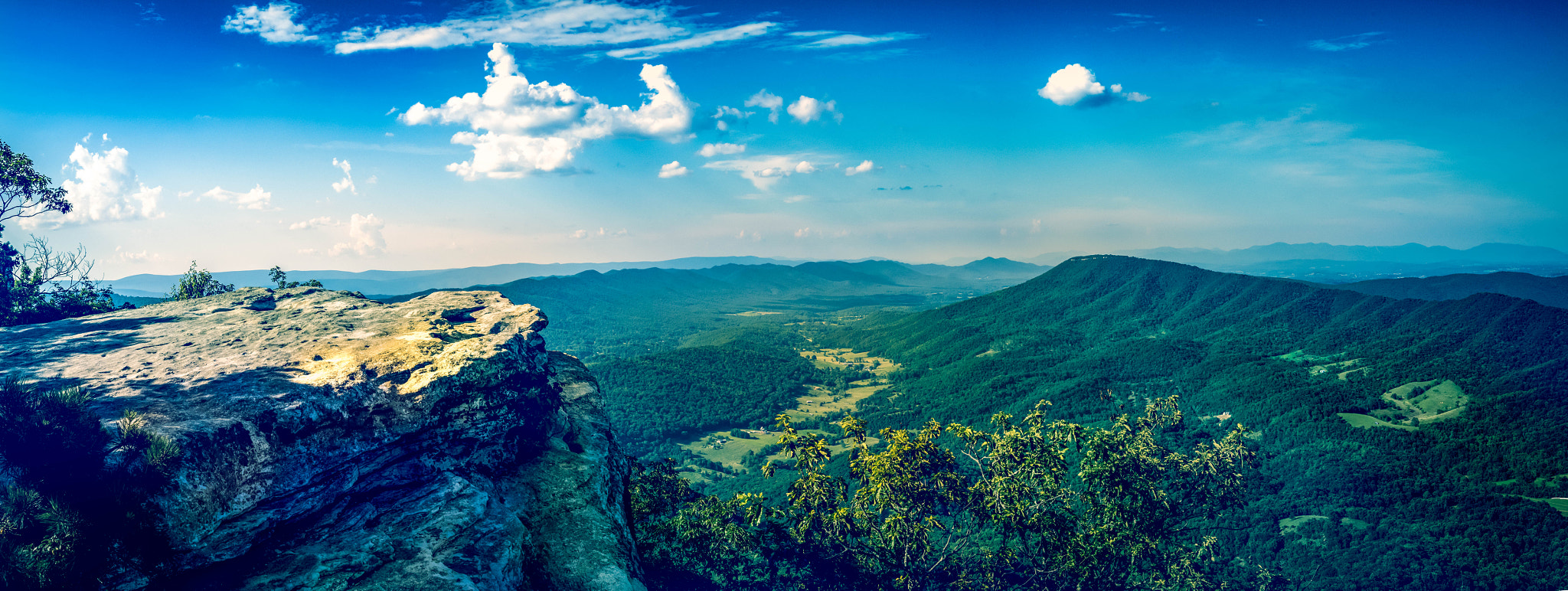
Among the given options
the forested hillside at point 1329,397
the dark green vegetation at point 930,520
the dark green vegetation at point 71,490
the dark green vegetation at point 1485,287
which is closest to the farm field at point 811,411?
the forested hillside at point 1329,397

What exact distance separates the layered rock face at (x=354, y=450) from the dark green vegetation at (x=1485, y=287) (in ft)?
774

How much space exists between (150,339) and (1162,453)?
57.6m

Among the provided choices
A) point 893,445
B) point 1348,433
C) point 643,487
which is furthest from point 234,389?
point 1348,433

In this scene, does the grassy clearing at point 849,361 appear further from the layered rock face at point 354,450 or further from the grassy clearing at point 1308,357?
the layered rock face at point 354,450

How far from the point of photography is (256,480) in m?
17.4

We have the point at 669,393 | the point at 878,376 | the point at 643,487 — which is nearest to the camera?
the point at 643,487

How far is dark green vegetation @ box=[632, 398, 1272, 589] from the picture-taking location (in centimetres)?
2708

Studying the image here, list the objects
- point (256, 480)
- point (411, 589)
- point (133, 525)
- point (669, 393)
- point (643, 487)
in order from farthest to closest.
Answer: point (669, 393) < point (643, 487) < point (256, 480) < point (411, 589) < point (133, 525)

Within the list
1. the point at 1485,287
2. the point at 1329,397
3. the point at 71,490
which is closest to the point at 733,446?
the point at 71,490

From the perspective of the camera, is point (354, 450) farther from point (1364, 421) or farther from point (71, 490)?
point (1364, 421)

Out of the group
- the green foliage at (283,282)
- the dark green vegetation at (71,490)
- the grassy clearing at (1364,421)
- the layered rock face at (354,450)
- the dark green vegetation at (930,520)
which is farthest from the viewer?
the grassy clearing at (1364,421)

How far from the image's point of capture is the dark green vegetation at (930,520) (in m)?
27.1

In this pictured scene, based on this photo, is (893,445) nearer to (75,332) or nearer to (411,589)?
(411,589)

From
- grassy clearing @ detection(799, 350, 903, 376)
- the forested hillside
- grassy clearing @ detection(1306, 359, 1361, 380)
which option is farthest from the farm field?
grassy clearing @ detection(1306, 359, 1361, 380)
